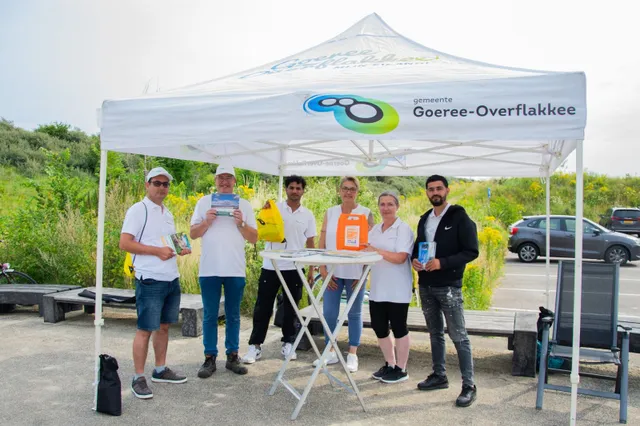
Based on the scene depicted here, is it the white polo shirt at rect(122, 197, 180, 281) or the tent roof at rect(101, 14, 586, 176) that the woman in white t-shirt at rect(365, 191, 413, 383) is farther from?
the white polo shirt at rect(122, 197, 180, 281)

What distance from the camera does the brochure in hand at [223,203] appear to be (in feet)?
13.7

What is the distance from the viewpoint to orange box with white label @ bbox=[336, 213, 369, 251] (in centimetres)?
402

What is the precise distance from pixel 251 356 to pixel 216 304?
0.83 m

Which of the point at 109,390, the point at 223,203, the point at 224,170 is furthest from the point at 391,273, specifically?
the point at 109,390

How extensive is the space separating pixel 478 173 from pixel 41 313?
591 centimetres

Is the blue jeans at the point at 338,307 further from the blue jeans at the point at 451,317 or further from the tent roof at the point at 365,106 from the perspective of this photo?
the tent roof at the point at 365,106

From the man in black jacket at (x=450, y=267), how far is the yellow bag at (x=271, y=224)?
1277 mm

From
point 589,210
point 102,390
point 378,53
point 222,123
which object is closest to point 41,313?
point 102,390

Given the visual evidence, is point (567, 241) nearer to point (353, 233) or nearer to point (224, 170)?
point (353, 233)

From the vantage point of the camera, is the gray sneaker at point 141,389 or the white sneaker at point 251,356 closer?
the gray sneaker at point 141,389

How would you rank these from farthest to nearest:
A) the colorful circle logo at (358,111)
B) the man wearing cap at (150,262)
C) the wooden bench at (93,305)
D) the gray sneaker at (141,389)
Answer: the wooden bench at (93,305) → the gray sneaker at (141,389) → the man wearing cap at (150,262) → the colorful circle logo at (358,111)

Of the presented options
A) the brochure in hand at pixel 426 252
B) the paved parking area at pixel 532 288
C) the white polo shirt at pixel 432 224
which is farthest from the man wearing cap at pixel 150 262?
the paved parking area at pixel 532 288

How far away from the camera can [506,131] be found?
10.8ft

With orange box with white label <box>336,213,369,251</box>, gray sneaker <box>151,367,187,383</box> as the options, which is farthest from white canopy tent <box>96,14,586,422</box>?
orange box with white label <box>336,213,369,251</box>
